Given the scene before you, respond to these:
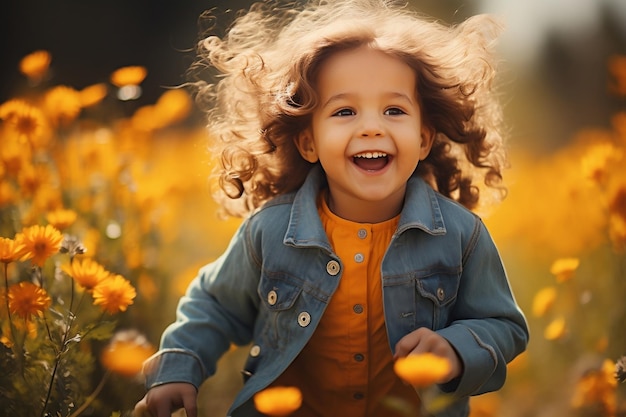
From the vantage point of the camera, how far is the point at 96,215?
2645 millimetres

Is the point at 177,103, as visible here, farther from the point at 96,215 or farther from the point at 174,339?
the point at 174,339

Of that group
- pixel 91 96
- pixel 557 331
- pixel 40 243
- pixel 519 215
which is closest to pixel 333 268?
pixel 40 243

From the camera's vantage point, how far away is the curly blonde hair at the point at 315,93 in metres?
2.00

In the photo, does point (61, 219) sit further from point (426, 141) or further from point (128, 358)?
point (426, 141)

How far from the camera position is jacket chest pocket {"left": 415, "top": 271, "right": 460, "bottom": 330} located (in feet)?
6.25

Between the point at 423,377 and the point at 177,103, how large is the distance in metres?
1.64

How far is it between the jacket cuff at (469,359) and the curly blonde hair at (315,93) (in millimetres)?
481

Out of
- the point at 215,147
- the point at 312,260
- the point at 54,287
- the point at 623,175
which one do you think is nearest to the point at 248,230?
the point at 312,260

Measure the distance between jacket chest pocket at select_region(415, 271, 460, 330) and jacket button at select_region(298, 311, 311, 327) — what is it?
24 cm

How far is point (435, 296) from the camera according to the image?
1910mm

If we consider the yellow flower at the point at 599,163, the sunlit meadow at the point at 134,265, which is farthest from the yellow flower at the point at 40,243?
the yellow flower at the point at 599,163

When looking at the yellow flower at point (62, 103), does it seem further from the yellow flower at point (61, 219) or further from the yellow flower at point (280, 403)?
the yellow flower at point (280, 403)

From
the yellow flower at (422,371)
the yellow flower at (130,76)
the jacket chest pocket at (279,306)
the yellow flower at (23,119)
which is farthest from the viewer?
the yellow flower at (130,76)

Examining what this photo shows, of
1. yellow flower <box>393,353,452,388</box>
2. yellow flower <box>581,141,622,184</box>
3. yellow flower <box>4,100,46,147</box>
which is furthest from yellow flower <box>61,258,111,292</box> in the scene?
yellow flower <box>581,141,622,184</box>
